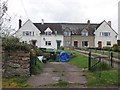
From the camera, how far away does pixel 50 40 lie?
204 ft

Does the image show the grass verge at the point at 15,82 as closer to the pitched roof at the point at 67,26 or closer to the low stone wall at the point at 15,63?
the low stone wall at the point at 15,63

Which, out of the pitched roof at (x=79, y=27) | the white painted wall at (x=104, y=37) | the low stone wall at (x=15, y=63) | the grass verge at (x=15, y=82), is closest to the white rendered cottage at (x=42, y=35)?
the pitched roof at (x=79, y=27)

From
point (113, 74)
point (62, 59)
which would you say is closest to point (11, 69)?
point (113, 74)

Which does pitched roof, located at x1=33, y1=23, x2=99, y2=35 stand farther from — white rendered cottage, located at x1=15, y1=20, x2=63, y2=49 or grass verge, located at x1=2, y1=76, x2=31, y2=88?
grass verge, located at x1=2, y1=76, x2=31, y2=88

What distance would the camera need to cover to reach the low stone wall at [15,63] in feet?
39.8

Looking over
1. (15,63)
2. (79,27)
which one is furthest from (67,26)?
(15,63)

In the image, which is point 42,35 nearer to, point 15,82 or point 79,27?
point 79,27

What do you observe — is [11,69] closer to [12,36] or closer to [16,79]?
[16,79]

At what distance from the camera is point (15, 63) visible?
1224cm

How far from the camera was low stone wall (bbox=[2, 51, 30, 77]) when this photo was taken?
1214 centimetres

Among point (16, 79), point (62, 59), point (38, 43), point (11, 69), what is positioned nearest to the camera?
point (16, 79)

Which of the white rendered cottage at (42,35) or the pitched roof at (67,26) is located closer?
the white rendered cottage at (42,35)

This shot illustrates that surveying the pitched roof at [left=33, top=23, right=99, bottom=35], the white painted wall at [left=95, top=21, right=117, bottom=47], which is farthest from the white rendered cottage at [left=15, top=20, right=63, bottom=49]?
the white painted wall at [left=95, top=21, right=117, bottom=47]

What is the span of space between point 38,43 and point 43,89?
52.3 metres
